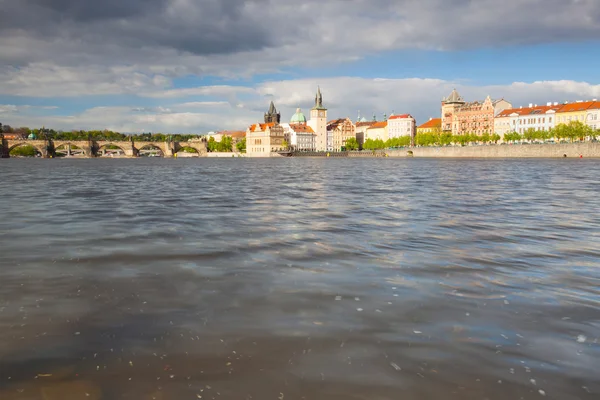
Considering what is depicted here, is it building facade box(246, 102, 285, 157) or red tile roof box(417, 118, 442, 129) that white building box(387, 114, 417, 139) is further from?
building facade box(246, 102, 285, 157)

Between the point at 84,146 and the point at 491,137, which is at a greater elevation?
the point at 84,146

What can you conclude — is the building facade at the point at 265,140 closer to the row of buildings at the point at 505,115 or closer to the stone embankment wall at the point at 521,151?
the row of buildings at the point at 505,115

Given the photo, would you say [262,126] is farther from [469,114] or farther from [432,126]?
[469,114]

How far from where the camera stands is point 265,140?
185 meters

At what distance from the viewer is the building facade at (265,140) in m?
184

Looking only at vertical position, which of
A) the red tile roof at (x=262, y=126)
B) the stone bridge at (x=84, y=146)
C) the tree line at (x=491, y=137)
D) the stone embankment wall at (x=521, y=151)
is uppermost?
the red tile roof at (x=262, y=126)

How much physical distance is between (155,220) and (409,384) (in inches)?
414

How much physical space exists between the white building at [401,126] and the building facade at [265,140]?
41582mm

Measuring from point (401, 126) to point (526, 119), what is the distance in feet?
191

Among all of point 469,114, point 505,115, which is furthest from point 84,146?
point 505,115

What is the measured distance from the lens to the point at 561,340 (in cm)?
447

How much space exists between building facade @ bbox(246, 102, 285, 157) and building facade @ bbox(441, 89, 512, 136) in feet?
197

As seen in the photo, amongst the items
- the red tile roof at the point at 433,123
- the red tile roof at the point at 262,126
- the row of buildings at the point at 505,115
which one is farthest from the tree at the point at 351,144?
the row of buildings at the point at 505,115

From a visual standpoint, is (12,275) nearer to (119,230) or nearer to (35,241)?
(35,241)
